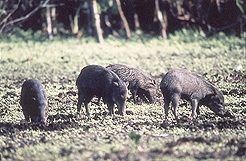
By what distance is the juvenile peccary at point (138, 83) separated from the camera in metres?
8.38

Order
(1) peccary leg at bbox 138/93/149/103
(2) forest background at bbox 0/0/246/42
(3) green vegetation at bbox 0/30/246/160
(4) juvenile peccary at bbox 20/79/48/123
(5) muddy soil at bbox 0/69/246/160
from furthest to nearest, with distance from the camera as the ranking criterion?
(2) forest background at bbox 0/0/246/42 < (1) peccary leg at bbox 138/93/149/103 < (4) juvenile peccary at bbox 20/79/48/123 < (3) green vegetation at bbox 0/30/246/160 < (5) muddy soil at bbox 0/69/246/160

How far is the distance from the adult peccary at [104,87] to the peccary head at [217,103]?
179 centimetres

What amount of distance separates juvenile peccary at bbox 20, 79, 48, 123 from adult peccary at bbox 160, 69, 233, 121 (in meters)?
2.40

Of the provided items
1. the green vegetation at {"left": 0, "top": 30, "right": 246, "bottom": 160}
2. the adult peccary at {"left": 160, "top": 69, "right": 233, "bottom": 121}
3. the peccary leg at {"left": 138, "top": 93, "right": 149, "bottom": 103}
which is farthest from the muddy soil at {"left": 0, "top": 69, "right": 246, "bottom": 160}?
the adult peccary at {"left": 160, "top": 69, "right": 233, "bottom": 121}

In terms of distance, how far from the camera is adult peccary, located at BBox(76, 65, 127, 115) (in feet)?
21.7

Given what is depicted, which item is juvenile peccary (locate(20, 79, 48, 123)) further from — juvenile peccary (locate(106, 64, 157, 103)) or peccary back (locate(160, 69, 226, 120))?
juvenile peccary (locate(106, 64, 157, 103))

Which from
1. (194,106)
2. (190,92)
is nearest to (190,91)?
(190,92)

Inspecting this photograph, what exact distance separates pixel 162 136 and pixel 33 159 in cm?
212

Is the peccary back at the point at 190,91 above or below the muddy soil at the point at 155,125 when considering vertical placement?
above

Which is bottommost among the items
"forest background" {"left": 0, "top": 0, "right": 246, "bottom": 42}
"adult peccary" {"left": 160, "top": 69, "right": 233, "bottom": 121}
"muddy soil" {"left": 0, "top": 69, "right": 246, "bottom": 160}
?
"muddy soil" {"left": 0, "top": 69, "right": 246, "bottom": 160}

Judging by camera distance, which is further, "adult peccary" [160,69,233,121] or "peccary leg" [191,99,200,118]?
"peccary leg" [191,99,200,118]

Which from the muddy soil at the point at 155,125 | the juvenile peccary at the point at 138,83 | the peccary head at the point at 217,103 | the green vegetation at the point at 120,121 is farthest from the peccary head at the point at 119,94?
the peccary head at the point at 217,103

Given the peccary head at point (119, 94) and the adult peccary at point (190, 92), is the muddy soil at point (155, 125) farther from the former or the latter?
the peccary head at point (119, 94)

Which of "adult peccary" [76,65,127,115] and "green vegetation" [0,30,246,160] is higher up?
"adult peccary" [76,65,127,115]
